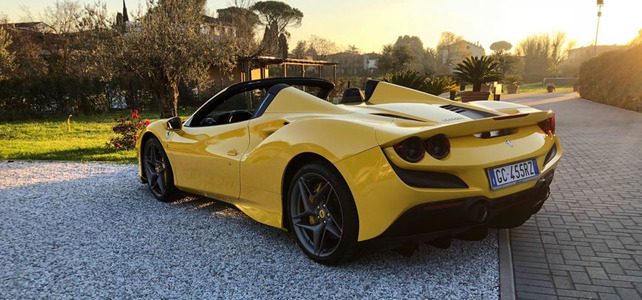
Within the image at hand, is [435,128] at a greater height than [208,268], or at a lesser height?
greater

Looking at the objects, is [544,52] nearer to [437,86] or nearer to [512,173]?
[437,86]

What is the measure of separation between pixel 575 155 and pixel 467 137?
563 cm

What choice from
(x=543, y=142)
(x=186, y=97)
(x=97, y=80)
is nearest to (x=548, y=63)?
(x=186, y=97)

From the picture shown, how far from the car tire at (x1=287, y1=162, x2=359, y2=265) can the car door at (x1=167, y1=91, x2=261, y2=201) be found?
2.34ft

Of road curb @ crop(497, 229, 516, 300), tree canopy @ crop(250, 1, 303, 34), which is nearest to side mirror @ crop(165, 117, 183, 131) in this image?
road curb @ crop(497, 229, 516, 300)

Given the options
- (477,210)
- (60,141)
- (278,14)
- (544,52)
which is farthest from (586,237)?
(544,52)

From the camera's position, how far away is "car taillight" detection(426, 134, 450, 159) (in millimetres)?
2480

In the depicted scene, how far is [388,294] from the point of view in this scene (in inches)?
101

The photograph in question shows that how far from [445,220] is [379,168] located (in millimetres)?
501

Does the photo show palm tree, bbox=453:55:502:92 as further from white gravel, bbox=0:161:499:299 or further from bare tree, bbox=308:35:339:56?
bare tree, bbox=308:35:339:56

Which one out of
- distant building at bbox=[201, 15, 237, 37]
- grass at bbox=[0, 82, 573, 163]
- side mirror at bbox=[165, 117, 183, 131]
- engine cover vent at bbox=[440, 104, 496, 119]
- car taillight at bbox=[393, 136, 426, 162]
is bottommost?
grass at bbox=[0, 82, 573, 163]

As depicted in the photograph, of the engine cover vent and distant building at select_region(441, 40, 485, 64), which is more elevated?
distant building at select_region(441, 40, 485, 64)

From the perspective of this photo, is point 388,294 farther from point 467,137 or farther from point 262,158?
point 262,158

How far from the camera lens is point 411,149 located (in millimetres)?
2428
